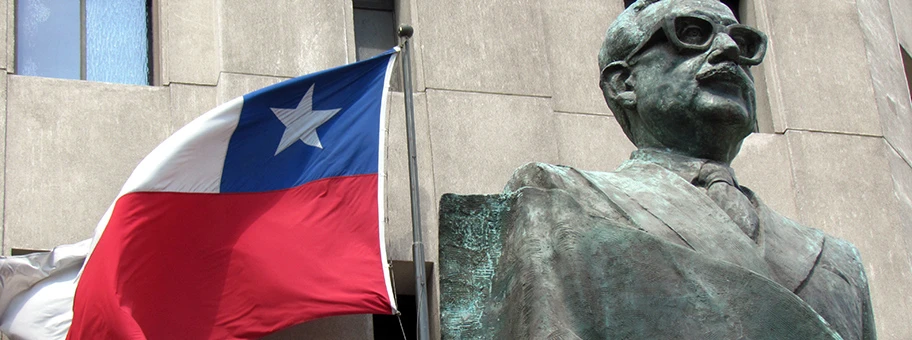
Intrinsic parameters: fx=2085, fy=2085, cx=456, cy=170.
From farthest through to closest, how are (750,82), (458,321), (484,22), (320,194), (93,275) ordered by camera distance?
(484,22), (320,194), (93,275), (750,82), (458,321)

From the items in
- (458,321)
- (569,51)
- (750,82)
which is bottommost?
(458,321)

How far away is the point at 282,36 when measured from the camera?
1350 cm

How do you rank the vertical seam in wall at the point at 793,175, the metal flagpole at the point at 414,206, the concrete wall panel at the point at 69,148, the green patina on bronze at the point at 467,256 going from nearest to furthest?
1. the green patina on bronze at the point at 467,256
2. the metal flagpole at the point at 414,206
3. the concrete wall panel at the point at 69,148
4. the vertical seam in wall at the point at 793,175

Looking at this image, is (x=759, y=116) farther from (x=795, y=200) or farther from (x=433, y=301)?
(x=433, y=301)

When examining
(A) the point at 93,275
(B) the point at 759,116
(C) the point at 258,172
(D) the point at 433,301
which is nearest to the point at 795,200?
(B) the point at 759,116

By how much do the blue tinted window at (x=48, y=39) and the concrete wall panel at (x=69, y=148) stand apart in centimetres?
46

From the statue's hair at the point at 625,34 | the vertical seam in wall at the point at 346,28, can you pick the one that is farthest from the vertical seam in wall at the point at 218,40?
the statue's hair at the point at 625,34

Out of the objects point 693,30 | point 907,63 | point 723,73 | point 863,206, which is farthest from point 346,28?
point 723,73

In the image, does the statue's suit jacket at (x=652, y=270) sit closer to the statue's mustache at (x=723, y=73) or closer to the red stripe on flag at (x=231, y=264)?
the statue's mustache at (x=723, y=73)

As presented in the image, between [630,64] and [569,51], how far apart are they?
7.79 m

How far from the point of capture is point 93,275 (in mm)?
11766

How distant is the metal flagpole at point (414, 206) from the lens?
11.9m

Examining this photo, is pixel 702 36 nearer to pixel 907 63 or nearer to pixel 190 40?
pixel 190 40

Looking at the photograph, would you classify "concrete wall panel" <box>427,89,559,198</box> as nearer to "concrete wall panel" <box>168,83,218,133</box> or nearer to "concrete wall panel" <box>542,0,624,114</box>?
"concrete wall panel" <box>542,0,624,114</box>
